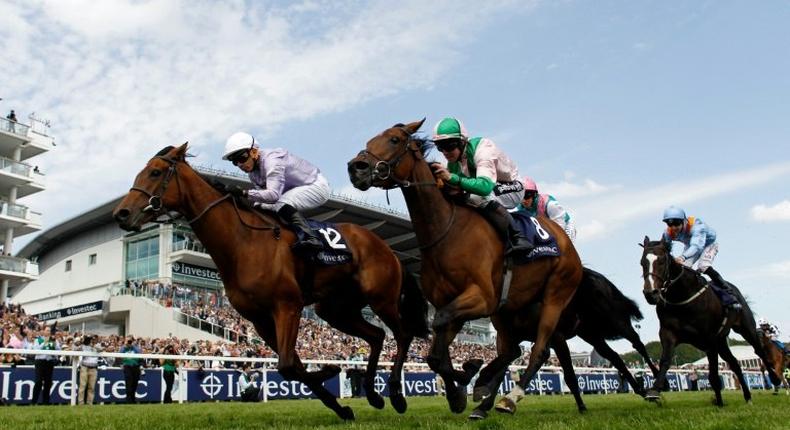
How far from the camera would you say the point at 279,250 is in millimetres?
6488

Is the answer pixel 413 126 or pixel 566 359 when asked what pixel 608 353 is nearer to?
pixel 566 359

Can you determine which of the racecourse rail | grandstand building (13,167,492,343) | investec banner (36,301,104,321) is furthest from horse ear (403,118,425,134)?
investec banner (36,301,104,321)

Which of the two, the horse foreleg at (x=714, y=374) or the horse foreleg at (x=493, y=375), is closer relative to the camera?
the horse foreleg at (x=493, y=375)

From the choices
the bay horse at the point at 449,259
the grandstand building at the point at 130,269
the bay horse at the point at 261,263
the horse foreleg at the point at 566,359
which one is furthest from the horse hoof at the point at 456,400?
the grandstand building at the point at 130,269

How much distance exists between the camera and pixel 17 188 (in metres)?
47.2

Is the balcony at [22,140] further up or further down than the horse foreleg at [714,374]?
further up

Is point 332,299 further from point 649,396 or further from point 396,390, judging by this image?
point 649,396

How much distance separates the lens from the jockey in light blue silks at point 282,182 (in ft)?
22.4

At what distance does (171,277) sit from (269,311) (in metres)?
44.4

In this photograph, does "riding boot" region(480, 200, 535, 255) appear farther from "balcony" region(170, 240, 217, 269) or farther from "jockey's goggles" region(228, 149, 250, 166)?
"balcony" region(170, 240, 217, 269)

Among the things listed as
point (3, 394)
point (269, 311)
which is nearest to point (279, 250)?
point (269, 311)

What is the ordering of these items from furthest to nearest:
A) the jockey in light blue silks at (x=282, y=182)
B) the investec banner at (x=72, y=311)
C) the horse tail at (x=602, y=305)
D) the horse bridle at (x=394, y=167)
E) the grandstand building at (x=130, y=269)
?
the investec banner at (x=72, y=311)
the grandstand building at (x=130, y=269)
the horse tail at (x=602, y=305)
the jockey in light blue silks at (x=282, y=182)
the horse bridle at (x=394, y=167)

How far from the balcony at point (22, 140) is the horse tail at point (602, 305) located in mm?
45822

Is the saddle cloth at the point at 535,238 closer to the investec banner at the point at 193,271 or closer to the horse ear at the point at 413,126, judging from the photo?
the horse ear at the point at 413,126
